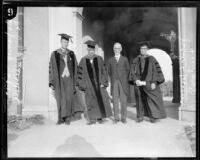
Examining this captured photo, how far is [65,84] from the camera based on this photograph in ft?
9.33

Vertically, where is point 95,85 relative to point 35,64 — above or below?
below

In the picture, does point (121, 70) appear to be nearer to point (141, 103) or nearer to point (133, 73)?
point (133, 73)

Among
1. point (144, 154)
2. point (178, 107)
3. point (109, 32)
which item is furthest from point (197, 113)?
point (109, 32)

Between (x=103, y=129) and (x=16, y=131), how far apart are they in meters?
0.91

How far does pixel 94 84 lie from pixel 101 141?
1.97ft

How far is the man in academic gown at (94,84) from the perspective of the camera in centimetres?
285

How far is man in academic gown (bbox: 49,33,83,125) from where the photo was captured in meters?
2.83

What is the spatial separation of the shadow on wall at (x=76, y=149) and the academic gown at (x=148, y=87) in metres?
0.62

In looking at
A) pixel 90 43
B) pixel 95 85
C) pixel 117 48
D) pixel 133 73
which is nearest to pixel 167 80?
pixel 133 73

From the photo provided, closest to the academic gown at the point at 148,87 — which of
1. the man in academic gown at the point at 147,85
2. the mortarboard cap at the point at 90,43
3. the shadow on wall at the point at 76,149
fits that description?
the man in academic gown at the point at 147,85

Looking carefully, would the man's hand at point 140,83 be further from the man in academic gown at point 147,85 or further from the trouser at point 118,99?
the trouser at point 118,99

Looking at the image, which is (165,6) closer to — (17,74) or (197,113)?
(197,113)

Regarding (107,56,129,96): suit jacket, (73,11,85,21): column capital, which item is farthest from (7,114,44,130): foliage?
Answer: (73,11,85,21): column capital

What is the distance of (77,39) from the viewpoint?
2.83 meters
